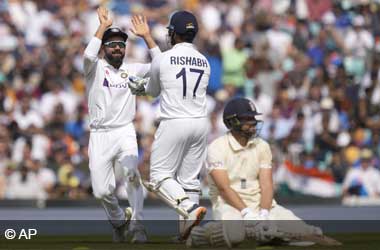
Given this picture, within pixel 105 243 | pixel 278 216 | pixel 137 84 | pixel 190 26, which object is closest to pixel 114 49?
pixel 137 84

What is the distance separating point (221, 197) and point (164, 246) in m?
0.79

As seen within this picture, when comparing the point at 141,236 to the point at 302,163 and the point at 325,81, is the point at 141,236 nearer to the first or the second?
the point at 302,163

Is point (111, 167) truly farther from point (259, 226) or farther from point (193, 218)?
point (259, 226)

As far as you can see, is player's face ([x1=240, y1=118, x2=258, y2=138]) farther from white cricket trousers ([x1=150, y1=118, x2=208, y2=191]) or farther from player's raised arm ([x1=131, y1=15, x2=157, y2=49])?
player's raised arm ([x1=131, y1=15, x2=157, y2=49])

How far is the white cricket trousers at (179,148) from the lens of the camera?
43.1 ft

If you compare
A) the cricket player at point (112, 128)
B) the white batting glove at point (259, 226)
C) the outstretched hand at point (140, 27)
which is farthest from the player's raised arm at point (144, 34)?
the white batting glove at point (259, 226)

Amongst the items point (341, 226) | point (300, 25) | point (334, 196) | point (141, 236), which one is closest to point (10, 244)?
point (141, 236)

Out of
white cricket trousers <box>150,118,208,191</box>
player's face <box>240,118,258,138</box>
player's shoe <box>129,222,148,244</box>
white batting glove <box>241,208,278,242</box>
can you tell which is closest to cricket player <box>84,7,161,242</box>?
player's shoe <box>129,222,148,244</box>

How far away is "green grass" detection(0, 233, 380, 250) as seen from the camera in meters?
12.5

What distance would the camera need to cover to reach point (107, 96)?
14.3m

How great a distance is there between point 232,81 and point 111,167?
968cm

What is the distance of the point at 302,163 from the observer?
21.1 m

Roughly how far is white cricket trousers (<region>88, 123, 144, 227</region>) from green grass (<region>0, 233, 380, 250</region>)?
376mm

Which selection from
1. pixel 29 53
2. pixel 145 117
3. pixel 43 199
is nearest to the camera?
pixel 43 199
